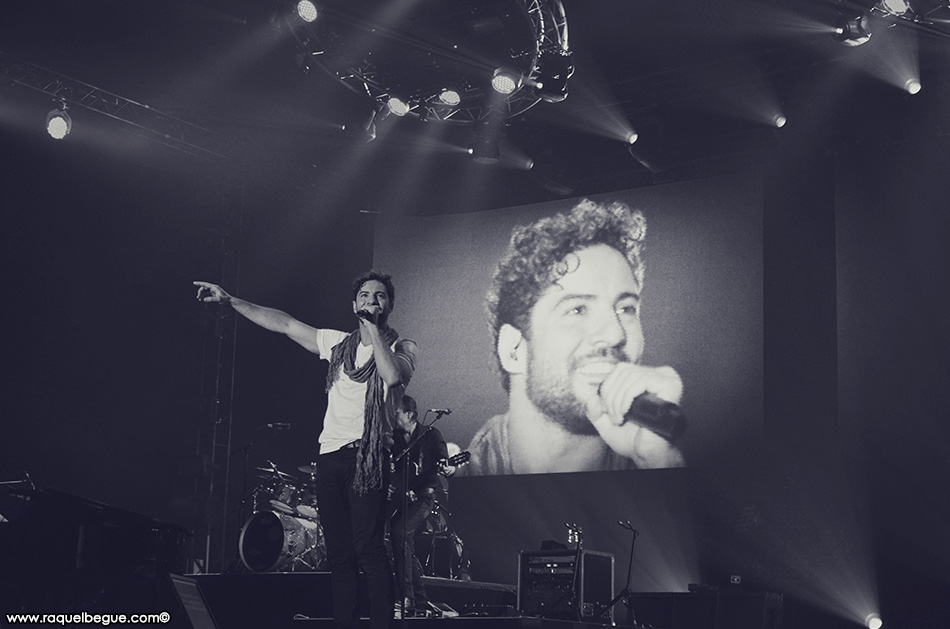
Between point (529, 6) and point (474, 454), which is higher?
point (529, 6)

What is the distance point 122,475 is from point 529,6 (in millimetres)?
4830

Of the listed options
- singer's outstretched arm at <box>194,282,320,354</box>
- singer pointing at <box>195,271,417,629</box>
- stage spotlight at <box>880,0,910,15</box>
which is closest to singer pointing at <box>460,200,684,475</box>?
stage spotlight at <box>880,0,910,15</box>

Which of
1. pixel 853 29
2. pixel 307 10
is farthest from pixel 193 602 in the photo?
pixel 853 29

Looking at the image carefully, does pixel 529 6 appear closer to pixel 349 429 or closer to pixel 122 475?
pixel 349 429

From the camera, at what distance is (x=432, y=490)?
7.39 m

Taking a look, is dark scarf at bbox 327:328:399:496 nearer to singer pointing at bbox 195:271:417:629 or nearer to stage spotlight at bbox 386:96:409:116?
singer pointing at bbox 195:271:417:629

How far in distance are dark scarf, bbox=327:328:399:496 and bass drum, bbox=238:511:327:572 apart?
3.79m

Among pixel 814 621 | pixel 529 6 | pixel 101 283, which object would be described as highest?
pixel 529 6

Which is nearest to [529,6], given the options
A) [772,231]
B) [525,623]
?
[772,231]

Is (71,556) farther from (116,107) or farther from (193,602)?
(116,107)

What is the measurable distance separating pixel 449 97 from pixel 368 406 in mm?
4872

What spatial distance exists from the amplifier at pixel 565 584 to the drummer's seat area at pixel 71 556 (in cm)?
362

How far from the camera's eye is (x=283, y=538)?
7992 mm

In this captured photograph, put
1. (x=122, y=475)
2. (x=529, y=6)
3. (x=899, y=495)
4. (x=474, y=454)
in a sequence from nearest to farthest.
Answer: (x=529, y=6) < (x=899, y=495) < (x=122, y=475) < (x=474, y=454)
